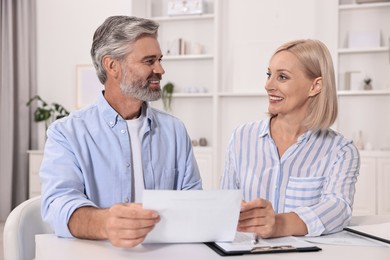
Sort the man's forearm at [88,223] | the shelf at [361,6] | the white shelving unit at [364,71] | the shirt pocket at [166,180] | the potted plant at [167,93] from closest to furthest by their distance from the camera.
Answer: the man's forearm at [88,223], the shirt pocket at [166,180], the shelf at [361,6], the white shelving unit at [364,71], the potted plant at [167,93]

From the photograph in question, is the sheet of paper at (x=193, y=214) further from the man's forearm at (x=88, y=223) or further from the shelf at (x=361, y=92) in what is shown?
the shelf at (x=361, y=92)

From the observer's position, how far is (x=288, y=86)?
2.05 m

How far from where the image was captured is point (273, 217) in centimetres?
144

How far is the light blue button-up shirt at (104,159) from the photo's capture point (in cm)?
163

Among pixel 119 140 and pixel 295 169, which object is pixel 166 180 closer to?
pixel 119 140

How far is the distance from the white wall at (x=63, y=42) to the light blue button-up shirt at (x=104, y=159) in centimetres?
445

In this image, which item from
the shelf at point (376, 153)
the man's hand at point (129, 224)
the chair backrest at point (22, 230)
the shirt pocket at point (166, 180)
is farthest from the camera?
the shelf at point (376, 153)

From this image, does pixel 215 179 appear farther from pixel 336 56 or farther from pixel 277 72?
pixel 277 72

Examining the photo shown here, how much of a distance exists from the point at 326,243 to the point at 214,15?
181 inches

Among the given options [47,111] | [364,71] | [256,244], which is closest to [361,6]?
[364,71]

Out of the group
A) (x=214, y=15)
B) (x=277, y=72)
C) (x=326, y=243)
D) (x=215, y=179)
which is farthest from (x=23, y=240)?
(x=214, y=15)

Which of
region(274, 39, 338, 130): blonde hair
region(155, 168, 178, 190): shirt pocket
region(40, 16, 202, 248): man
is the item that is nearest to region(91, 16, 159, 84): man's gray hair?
region(40, 16, 202, 248): man

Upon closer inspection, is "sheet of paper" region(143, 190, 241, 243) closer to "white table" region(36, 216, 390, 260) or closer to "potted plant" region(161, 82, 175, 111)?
"white table" region(36, 216, 390, 260)

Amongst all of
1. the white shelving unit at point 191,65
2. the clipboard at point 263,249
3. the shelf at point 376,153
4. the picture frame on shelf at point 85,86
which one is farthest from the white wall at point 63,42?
the clipboard at point 263,249
